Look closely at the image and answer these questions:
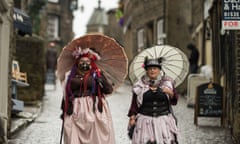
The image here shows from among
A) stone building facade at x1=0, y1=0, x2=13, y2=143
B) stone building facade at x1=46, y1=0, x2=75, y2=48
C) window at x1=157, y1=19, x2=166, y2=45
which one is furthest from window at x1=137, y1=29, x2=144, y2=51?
stone building facade at x1=0, y1=0, x2=13, y2=143

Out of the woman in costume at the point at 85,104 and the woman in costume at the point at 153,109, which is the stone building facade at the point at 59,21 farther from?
the woman in costume at the point at 153,109

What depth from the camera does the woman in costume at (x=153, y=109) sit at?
700 cm

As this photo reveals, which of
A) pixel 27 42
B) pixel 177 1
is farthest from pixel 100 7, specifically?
pixel 27 42

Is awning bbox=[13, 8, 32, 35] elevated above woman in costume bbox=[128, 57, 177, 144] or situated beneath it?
elevated above

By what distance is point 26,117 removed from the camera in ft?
43.8

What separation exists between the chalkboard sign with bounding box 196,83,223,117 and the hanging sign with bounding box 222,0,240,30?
4.40 m

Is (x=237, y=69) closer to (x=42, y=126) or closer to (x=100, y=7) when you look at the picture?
(x=42, y=126)

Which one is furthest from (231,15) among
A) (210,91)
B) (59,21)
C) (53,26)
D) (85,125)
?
(59,21)

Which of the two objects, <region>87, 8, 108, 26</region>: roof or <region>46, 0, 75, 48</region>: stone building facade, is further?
<region>87, 8, 108, 26</region>: roof

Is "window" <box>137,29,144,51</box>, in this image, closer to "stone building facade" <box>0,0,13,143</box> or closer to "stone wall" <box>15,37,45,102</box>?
"stone wall" <box>15,37,45,102</box>

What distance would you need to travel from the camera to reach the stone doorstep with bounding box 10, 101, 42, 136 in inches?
454

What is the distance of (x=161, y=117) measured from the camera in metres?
7.04

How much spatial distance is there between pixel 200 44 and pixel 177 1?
3.02 m

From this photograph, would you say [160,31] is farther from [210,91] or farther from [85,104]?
[85,104]
